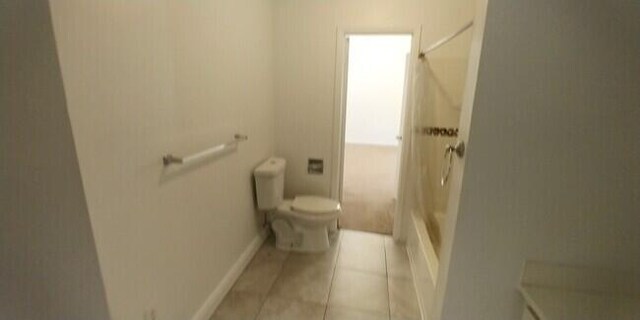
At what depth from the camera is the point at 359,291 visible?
2193 mm

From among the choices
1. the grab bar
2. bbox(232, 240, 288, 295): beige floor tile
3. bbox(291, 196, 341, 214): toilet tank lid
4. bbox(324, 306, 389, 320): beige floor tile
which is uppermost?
the grab bar

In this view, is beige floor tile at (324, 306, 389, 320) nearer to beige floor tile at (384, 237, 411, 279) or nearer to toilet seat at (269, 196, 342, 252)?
beige floor tile at (384, 237, 411, 279)

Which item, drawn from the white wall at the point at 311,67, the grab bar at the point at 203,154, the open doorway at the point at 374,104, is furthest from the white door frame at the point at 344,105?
the open doorway at the point at 374,104

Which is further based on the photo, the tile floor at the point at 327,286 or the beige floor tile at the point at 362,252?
the beige floor tile at the point at 362,252

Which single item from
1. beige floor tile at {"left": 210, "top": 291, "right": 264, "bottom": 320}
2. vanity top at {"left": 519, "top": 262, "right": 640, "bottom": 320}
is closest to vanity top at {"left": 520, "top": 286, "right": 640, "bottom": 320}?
vanity top at {"left": 519, "top": 262, "right": 640, "bottom": 320}

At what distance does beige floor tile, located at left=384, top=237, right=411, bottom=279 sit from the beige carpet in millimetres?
245

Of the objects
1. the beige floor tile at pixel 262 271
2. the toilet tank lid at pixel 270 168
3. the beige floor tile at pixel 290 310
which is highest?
the toilet tank lid at pixel 270 168

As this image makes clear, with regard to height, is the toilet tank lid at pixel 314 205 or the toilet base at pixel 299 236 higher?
the toilet tank lid at pixel 314 205

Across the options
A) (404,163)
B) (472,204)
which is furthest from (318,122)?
(472,204)

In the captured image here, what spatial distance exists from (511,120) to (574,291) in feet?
Answer: 2.43

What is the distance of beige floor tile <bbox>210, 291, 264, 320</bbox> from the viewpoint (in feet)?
6.28

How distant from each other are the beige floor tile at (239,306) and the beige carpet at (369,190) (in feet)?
4.34

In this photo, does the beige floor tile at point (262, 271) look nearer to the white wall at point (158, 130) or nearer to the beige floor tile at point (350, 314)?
the white wall at point (158, 130)

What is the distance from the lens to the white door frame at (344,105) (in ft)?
8.32
